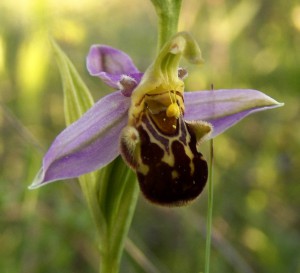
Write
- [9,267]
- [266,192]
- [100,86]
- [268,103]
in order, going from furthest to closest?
1. [100,86]
2. [266,192]
3. [9,267]
4. [268,103]

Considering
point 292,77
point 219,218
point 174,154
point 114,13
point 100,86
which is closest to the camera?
point 174,154

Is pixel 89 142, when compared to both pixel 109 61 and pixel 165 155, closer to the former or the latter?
pixel 165 155

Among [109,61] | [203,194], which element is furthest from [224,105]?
[203,194]

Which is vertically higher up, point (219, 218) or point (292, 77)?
point (292, 77)

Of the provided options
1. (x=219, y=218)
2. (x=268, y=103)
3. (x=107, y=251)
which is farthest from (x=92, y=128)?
(x=219, y=218)

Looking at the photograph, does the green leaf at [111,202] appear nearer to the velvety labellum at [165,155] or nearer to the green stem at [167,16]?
the velvety labellum at [165,155]

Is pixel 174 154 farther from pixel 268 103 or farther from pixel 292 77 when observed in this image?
pixel 292 77

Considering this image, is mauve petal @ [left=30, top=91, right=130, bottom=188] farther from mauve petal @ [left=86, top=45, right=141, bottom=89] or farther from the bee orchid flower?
mauve petal @ [left=86, top=45, right=141, bottom=89]
